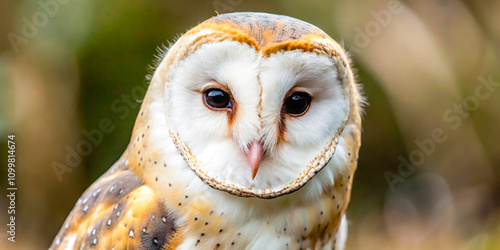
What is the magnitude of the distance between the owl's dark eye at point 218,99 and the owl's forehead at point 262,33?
12 centimetres

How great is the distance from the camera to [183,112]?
118cm

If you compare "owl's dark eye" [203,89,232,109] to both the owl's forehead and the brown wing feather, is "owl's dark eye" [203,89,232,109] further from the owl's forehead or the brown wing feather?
the brown wing feather

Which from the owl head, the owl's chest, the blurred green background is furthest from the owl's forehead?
the blurred green background

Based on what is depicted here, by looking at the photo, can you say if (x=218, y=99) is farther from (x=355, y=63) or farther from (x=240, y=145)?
(x=355, y=63)

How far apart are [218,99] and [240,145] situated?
12 cm

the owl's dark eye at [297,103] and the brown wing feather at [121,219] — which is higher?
the owl's dark eye at [297,103]

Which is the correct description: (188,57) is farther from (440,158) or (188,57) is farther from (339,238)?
(440,158)

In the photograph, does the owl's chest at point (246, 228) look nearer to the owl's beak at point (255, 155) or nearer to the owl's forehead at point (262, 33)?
the owl's beak at point (255, 155)

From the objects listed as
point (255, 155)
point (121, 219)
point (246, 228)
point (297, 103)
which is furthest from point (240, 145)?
point (121, 219)

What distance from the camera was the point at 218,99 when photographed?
1125mm

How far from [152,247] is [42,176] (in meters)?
2.08

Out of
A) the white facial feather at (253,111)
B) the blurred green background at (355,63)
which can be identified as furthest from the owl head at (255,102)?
the blurred green background at (355,63)

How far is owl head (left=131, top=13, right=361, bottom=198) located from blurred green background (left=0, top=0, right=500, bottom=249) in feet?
6.02

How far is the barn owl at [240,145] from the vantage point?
1.09m
